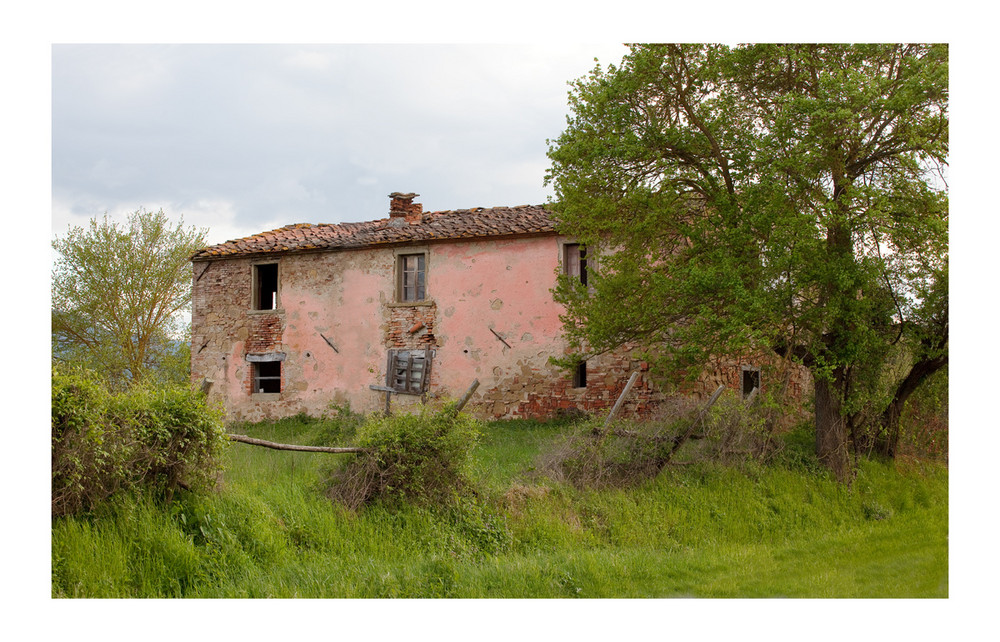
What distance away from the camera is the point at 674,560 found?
248 inches

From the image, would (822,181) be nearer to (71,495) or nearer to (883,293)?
(883,293)

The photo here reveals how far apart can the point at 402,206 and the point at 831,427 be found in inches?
389

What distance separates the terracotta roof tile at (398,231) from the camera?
1370 centimetres

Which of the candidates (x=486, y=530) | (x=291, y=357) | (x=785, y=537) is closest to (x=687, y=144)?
(x=785, y=537)

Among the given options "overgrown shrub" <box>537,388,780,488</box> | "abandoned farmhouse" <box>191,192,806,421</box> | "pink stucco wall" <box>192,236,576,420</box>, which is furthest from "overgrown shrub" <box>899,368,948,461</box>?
"pink stucco wall" <box>192,236,576,420</box>

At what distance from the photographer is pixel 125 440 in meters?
5.10

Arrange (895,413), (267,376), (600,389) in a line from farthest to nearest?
(267,376) → (600,389) → (895,413)

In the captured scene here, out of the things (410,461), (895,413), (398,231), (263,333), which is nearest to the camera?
(410,461)

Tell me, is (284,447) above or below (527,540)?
above

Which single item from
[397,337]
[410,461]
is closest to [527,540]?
[410,461]

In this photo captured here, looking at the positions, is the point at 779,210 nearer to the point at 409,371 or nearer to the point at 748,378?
the point at 748,378

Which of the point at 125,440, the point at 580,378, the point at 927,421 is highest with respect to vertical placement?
the point at 125,440

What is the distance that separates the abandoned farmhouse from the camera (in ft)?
43.3

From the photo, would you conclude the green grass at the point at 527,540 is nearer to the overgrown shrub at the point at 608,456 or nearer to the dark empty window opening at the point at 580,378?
the overgrown shrub at the point at 608,456
